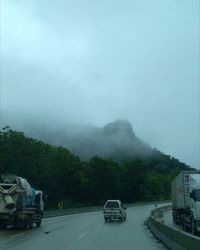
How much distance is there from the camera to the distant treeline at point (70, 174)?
87500 millimetres

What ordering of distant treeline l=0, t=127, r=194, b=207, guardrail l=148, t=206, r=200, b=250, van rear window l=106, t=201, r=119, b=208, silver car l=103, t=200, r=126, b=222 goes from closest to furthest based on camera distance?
1. guardrail l=148, t=206, r=200, b=250
2. van rear window l=106, t=201, r=119, b=208
3. silver car l=103, t=200, r=126, b=222
4. distant treeline l=0, t=127, r=194, b=207

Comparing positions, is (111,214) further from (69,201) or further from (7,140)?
(69,201)

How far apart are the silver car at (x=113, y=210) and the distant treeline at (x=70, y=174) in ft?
90.1

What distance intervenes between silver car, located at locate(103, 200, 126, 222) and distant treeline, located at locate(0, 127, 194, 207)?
90.1 feet

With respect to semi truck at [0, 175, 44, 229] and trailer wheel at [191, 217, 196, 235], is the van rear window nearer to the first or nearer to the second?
semi truck at [0, 175, 44, 229]

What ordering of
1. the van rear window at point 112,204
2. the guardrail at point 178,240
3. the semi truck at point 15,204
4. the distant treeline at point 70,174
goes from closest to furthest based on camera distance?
the guardrail at point 178,240
the semi truck at point 15,204
the van rear window at point 112,204
the distant treeline at point 70,174

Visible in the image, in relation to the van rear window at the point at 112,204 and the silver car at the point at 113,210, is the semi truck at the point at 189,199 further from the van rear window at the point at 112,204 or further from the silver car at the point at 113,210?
the silver car at the point at 113,210

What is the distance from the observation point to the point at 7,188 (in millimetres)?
37938

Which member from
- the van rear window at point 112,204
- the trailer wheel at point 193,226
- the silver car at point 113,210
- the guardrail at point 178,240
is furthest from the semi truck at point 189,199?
the silver car at point 113,210

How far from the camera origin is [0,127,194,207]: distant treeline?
8750 centimetres

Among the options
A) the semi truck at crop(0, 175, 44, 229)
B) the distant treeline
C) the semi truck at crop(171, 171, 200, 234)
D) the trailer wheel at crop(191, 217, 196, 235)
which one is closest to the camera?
the trailer wheel at crop(191, 217, 196, 235)

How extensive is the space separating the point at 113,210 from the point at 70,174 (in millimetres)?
66783

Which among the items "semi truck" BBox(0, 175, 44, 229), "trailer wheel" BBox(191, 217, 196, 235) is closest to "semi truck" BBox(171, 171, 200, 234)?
"trailer wheel" BBox(191, 217, 196, 235)

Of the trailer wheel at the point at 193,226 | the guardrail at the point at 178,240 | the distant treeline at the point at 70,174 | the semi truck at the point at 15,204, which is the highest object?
the distant treeline at the point at 70,174
